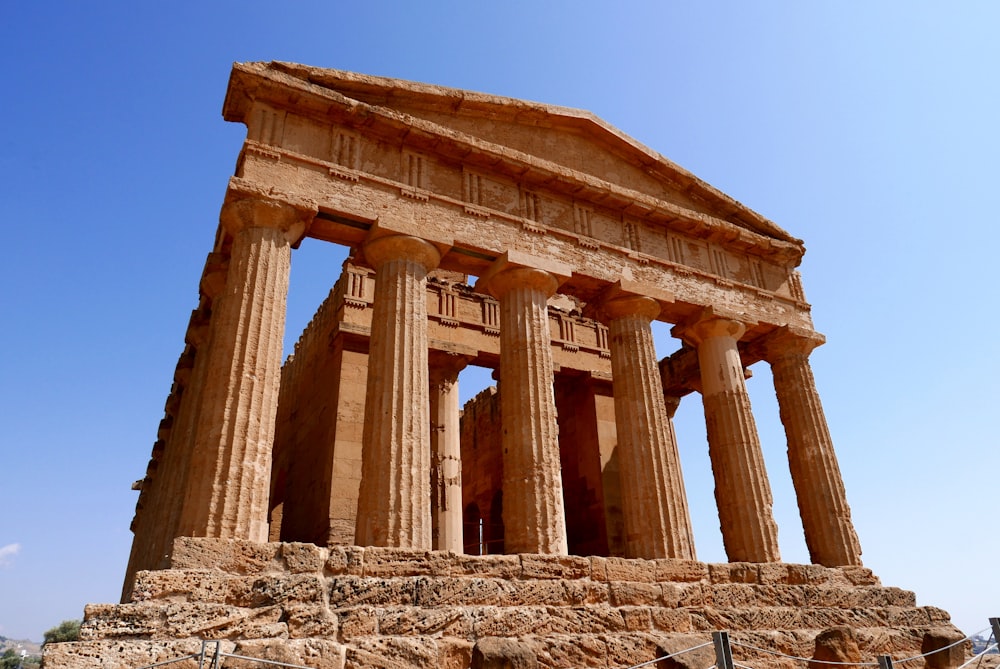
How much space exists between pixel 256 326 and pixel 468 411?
11.8 m

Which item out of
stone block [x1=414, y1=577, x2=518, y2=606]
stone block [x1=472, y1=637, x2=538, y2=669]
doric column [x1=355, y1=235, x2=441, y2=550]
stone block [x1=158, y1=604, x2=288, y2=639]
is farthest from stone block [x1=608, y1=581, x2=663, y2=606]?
stone block [x1=158, y1=604, x2=288, y2=639]

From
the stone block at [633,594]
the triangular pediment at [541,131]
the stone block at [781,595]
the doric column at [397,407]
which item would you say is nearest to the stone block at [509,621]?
the stone block at [633,594]

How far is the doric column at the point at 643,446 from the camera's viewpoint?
39.5ft

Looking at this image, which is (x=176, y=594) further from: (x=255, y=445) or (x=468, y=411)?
(x=468, y=411)

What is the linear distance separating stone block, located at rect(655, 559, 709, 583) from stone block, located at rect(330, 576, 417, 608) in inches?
154

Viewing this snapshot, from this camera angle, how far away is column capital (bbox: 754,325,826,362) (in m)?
15.8

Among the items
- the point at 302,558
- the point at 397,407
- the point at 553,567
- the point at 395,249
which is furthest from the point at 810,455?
the point at 302,558

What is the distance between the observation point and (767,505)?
13.2 meters

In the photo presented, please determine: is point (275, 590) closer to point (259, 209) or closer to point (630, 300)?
point (259, 209)

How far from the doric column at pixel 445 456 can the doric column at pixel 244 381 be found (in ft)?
17.1

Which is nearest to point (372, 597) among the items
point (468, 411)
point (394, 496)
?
point (394, 496)

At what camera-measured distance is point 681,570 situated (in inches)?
416

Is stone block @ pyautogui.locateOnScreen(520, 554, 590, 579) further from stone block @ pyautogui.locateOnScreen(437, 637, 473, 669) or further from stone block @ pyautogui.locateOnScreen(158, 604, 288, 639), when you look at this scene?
stone block @ pyautogui.locateOnScreen(158, 604, 288, 639)

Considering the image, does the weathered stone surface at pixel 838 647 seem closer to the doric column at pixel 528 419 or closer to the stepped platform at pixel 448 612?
the stepped platform at pixel 448 612
